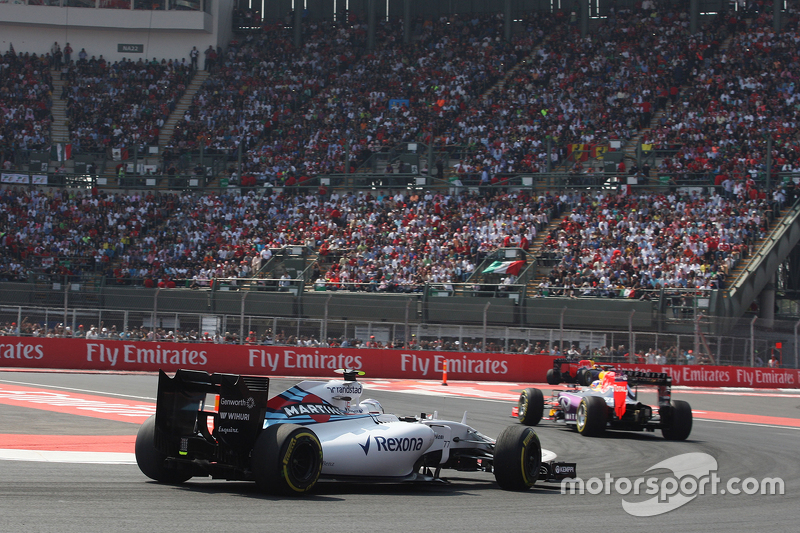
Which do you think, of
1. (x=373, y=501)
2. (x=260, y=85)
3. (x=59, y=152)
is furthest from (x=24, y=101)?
(x=373, y=501)

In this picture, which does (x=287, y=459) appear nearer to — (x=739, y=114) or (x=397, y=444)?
(x=397, y=444)

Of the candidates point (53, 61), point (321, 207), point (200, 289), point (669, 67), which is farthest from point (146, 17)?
point (669, 67)

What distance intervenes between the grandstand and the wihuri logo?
17553 millimetres

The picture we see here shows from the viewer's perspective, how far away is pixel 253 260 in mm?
35656

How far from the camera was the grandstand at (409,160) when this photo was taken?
31.9 m

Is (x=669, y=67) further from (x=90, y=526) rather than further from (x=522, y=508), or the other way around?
(x=90, y=526)

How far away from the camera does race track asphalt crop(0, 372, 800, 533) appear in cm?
652

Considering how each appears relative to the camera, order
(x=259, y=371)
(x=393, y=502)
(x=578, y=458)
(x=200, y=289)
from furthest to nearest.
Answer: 1. (x=200, y=289)
2. (x=259, y=371)
3. (x=578, y=458)
4. (x=393, y=502)

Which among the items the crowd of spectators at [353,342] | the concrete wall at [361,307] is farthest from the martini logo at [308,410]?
the concrete wall at [361,307]

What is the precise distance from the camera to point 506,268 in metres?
32.8

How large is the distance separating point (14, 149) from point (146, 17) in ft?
41.9

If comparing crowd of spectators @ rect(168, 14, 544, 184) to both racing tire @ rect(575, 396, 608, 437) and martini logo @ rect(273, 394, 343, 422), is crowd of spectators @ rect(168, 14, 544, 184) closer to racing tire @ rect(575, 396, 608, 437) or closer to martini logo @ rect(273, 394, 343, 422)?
racing tire @ rect(575, 396, 608, 437)

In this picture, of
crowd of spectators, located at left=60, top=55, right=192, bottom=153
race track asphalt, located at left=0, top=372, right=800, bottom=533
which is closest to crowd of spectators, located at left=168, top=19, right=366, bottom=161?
crowd of spectators, located at left=60, top=55, right=192, bottom=153

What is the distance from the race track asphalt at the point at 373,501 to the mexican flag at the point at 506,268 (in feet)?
62.2
